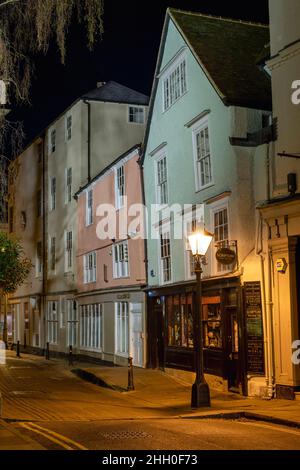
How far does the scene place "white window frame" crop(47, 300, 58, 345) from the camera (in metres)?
36.6

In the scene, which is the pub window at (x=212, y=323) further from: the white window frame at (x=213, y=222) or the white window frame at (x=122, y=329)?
the white window frame at (x=122, y=329)

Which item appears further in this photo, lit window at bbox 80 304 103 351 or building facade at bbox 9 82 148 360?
building facade at bbox 9 82 148 360

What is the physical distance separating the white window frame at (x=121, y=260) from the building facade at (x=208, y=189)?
2.49 meters

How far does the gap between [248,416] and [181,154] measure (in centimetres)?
1024

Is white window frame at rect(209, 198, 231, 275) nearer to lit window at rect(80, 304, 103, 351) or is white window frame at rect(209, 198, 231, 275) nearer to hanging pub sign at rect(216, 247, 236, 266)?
hanging pub sign at rect(216, 247, 236, 266)

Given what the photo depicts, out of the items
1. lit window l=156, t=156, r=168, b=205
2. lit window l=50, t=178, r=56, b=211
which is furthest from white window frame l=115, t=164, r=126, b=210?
lit window l=50, t=178, r=56, b=211

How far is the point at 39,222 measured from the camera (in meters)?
40.6

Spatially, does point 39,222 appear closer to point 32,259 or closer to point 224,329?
point 32,259

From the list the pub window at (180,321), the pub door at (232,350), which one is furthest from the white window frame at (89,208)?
the pub door at (232,350)

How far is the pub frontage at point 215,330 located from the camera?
1691 cm

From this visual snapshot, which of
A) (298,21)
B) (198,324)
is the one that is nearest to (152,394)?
(198,324)

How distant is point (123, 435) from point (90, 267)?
2127 cm

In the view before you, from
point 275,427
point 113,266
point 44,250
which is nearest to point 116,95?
point 44,250

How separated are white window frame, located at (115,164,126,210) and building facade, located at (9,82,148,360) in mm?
6283
